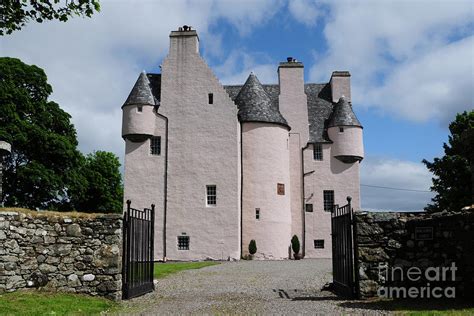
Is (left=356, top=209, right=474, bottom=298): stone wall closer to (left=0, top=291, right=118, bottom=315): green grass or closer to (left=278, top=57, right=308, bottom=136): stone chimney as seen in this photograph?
(left=0, top=291, right=118, bottom=315): green grass

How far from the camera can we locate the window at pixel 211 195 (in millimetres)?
33719

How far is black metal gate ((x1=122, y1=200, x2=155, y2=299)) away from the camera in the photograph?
1304 centimetres

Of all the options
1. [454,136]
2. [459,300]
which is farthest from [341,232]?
[454,136]

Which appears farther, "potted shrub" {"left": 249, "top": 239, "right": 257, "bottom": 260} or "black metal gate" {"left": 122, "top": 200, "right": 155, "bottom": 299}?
"potted shrub" {"left": 249, "top": 239, "right": 257, "bottom": 260}

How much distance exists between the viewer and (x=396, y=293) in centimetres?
1236

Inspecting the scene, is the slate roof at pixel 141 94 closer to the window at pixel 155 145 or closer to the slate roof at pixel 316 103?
the window at pixel 155 145

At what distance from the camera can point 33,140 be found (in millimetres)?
34625

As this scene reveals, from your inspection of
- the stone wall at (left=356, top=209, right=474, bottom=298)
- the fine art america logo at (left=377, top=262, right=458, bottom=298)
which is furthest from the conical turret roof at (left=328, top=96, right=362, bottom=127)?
the fine art america logo at (left=377, top=262, right=458, bottom=298)

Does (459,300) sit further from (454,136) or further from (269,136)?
(454,136)

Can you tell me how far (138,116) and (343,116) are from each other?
1455 centimetres

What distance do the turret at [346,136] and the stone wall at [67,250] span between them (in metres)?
27.0

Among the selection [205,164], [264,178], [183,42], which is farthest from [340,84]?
[205,164]

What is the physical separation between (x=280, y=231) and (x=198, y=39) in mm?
13921

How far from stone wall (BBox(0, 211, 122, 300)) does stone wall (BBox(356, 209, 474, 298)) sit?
5.99 meters
